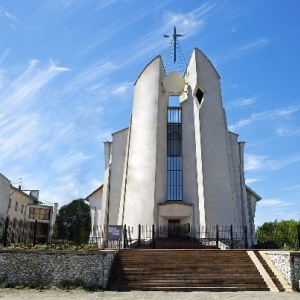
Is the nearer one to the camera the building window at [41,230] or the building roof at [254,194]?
the building roof at [254,194]

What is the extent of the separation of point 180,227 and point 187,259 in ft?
54.3

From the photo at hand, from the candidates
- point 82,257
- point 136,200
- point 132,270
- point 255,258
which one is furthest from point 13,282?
point 136,200

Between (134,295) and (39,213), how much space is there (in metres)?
46.0

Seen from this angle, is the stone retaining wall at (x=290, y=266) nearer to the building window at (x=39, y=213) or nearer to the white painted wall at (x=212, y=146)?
the white painted wall at (x=212, y=146)

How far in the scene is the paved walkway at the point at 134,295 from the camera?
47.2ft

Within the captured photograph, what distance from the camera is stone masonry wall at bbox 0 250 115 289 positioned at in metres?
16.8

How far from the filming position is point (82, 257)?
56.3 feet

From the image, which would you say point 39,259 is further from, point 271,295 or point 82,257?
point 271,295

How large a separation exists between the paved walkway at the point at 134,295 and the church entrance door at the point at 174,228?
19792 millimetres

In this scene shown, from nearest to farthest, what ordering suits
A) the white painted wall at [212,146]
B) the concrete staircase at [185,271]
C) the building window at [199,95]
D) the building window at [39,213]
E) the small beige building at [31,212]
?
the concrete staircase at [185,271] → the white painted wall at [212,146] → the building window at [199,95] → the small beige building at [31,212] → the building window at [39,213]

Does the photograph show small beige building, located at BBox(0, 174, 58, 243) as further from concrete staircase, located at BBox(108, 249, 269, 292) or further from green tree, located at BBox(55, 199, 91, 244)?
concrete staircase, located at BBox(108, 249, 269, 292)

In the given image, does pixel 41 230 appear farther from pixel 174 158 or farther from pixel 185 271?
pixel 185 271

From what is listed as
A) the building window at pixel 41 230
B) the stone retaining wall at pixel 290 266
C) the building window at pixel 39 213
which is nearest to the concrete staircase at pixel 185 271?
the stone retaining wall at pixel 290 266

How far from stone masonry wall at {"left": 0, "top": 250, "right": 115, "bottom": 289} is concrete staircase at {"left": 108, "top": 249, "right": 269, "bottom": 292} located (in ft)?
3.05
